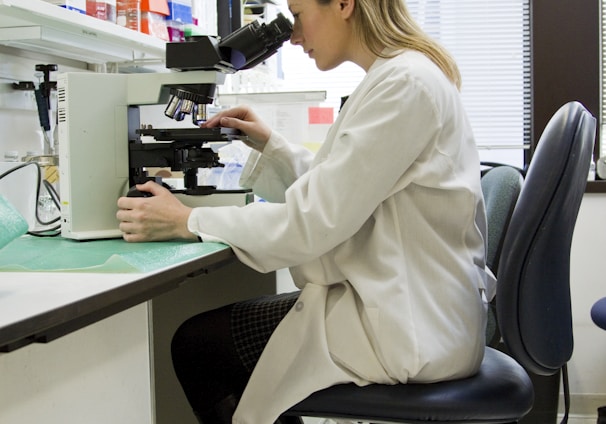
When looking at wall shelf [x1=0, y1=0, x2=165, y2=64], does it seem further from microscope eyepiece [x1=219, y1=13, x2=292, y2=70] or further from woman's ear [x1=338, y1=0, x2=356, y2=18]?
woman's ear [x1=338, y1=0, x2=356, y2=18]

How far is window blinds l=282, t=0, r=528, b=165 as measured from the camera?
2.92 metres

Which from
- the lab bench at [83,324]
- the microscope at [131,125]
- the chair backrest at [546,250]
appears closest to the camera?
the lab bench at [83,324]

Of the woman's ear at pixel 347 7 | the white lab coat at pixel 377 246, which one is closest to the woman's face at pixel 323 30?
the woman's ear at pixel 347 7

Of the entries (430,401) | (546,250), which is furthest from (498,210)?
(430,401)

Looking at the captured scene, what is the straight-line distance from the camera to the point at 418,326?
1130mm

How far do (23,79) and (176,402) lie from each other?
35.8 inches

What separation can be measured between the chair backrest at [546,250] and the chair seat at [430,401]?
7 centimetres

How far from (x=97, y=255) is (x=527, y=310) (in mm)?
683

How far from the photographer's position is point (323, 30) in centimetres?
137

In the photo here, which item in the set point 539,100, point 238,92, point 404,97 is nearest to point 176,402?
point 404,97

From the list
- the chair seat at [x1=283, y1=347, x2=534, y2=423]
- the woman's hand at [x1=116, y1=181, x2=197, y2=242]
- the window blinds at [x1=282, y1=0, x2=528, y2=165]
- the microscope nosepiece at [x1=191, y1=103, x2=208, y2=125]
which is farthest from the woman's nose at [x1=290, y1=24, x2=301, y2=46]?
the window blinds at [x1=282, y1=0, x2=528, y2=165]

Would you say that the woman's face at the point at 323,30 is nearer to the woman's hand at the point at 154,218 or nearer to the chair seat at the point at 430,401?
the woman's hand at the point at 154,218

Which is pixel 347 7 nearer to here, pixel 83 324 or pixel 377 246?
pixel 377 246

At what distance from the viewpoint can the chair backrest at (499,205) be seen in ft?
5.16
